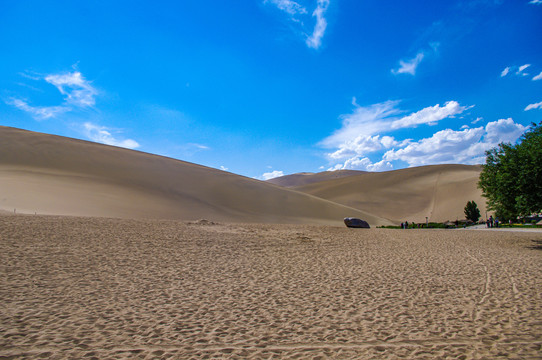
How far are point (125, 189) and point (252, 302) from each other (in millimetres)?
31796

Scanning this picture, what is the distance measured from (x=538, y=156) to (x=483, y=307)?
13771 millimetres

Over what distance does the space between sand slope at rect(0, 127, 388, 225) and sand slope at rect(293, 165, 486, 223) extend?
25.6m

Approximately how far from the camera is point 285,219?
41500 millimetres

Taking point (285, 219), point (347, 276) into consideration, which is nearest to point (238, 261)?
point (347, 276)

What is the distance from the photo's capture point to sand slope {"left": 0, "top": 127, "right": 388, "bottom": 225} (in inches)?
1082

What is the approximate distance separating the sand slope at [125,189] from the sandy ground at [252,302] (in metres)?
12.9

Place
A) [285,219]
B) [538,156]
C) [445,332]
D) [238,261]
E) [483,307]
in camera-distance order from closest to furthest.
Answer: [445,332] < [483,307] < [238,261] < [538,156] < [285,219]

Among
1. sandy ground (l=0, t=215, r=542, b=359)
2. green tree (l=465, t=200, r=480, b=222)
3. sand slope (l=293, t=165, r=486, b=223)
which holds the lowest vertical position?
sandy ground (l=0, t=215, r=542, b=359)

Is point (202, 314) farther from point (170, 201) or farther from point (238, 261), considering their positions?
point (170, 201)

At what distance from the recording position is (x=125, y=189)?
36000mm

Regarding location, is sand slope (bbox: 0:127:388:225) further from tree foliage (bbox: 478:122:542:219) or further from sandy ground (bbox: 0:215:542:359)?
tree foliage (bbox: 478:122:542:219)

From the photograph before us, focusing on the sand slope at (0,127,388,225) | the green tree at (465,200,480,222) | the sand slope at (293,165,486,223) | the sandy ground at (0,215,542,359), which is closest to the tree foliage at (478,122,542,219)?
the sandy ground at (0,215,542,359)

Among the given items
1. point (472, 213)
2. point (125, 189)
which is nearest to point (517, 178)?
point (125, 189)

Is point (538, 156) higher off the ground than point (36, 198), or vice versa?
point (538, 156)
